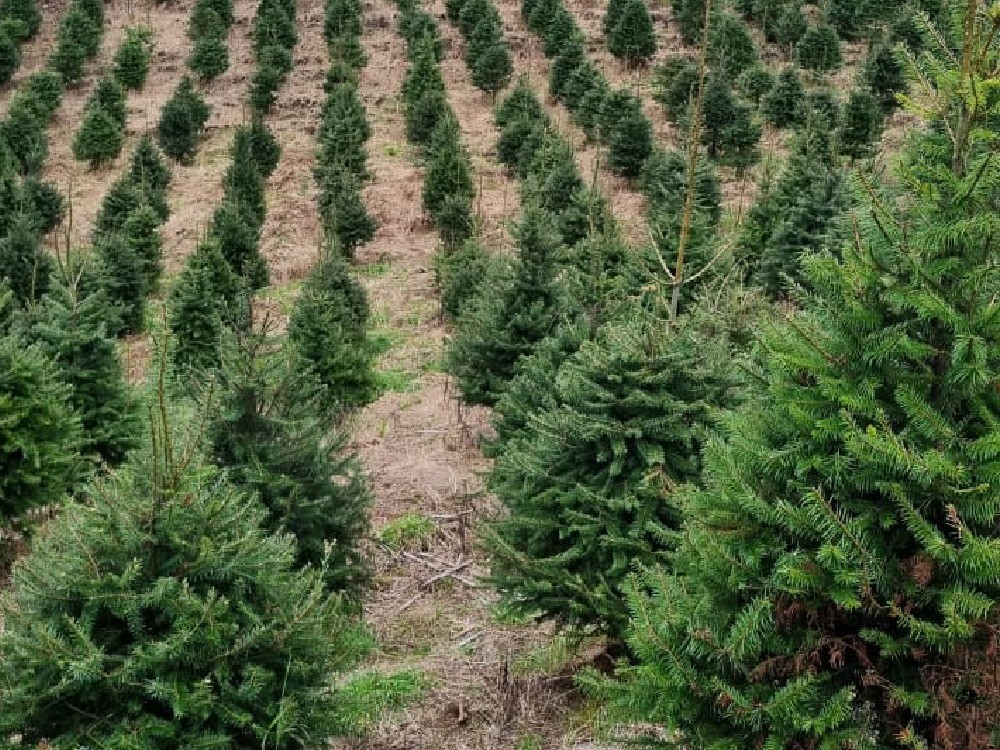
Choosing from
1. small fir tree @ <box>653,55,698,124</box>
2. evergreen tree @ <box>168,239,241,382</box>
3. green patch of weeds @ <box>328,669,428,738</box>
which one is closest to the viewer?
green patch of weeds @ <box>328,669,428,738</box>

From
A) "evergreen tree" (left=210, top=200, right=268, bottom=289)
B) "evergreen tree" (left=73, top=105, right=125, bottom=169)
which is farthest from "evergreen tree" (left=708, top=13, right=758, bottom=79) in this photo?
"evergreen tree" (left=73, top=105, right=125, bottom=169)

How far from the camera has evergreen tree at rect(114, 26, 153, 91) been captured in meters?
40.4

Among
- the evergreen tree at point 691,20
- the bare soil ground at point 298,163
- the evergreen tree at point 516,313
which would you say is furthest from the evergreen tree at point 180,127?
the evergreen tree at point 516,313

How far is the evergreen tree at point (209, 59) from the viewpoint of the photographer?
41.2 metres

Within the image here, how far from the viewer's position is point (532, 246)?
45.0 feet

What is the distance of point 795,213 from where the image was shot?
19922mm

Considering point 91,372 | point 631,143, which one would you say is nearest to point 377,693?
point 91,372

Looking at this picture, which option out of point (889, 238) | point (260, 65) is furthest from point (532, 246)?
point (260, 65)

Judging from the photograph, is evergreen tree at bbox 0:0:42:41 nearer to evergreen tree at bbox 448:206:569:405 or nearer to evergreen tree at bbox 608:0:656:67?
evergreen tree at bbox 608:0:656:67

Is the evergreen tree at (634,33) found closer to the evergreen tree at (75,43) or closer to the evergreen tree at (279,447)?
the evergreen tree at (75,43)

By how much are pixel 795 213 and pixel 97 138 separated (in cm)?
2515

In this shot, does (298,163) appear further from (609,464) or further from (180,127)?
(609,464)

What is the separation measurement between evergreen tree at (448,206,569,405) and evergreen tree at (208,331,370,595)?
4623 mm

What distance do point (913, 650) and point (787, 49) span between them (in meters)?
39.7
